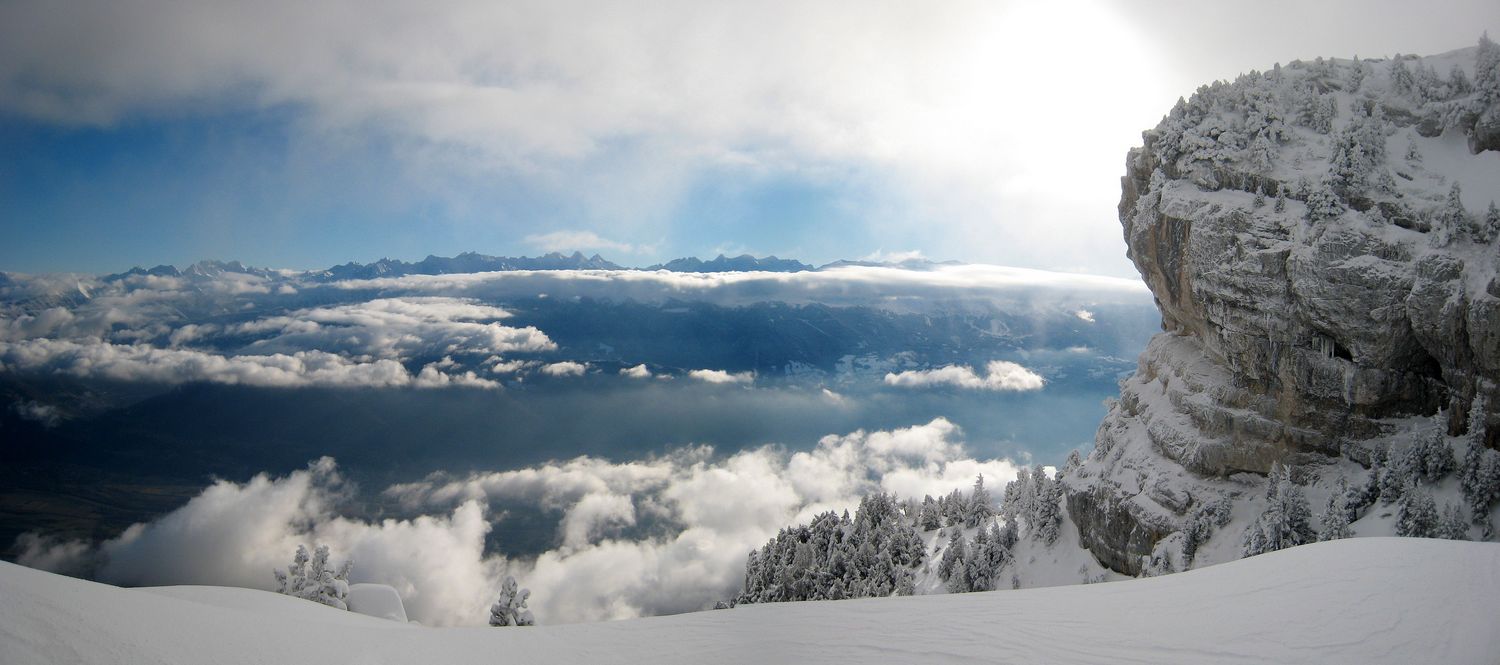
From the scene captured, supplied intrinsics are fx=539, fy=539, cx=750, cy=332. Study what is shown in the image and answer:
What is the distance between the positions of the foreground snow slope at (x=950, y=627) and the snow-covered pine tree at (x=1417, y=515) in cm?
2753

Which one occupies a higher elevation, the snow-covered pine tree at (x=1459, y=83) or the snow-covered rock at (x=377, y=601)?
the snow-covered pine tree at (x=1459, y=83)

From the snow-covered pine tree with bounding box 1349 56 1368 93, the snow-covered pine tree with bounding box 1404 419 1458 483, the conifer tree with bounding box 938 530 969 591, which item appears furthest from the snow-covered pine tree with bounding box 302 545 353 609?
the snow-covered pine tree with bounding box 1349 56 1368 93

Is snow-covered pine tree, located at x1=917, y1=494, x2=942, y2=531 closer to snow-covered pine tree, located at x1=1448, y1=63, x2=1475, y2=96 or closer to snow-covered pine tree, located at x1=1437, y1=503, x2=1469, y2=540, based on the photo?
snow-covered pine tree, located at x1=1437, y1=503, x2=1469, y2=540

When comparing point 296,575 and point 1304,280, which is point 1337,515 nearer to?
point 1304,280

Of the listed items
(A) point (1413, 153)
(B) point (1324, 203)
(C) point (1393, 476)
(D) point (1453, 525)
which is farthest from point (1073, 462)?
(A) point (1413, 153)

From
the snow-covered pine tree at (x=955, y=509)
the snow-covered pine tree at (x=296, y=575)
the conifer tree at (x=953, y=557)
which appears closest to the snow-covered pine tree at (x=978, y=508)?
the snow-covered pine tree at (x=955, y=509)

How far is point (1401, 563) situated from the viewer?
10070 millimetres

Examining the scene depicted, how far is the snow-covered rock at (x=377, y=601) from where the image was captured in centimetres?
1986

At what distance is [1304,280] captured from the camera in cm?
3766

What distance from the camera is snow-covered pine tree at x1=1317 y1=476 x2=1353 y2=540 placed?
31.8 m

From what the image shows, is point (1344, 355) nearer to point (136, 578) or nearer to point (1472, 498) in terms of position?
point (1472, 498)

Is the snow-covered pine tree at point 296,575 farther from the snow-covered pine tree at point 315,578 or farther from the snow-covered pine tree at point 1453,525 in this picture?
the snow-covered pine tree at point 1453,525

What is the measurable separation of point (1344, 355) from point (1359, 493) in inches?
415

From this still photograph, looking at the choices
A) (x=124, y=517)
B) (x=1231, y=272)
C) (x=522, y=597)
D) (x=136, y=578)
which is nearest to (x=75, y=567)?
(x=136, y=578)
